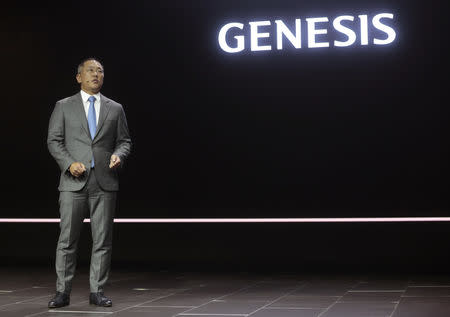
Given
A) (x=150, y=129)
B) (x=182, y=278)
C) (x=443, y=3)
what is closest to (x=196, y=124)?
(x=150, y=129)

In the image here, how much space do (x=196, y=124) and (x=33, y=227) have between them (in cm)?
202

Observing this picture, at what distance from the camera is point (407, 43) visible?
6.39m

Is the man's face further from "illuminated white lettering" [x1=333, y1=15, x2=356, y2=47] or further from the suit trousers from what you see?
"illuminated white lettering" [x1=333, y1=15, x2=356, y2=47]

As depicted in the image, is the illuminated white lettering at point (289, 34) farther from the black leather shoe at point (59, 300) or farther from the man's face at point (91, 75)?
the black leather shoe at point (59, 300)

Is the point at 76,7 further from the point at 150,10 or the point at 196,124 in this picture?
the point at 196,124

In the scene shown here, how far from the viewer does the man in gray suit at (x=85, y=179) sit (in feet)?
13.9

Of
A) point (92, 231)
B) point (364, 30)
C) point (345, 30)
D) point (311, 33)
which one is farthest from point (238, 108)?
point (92, 231)

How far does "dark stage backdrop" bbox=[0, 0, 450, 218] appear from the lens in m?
6.38

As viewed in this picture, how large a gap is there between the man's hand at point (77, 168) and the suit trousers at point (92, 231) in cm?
12

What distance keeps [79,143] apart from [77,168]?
8.2 inches

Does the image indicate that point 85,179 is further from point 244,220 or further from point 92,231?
point 244,220

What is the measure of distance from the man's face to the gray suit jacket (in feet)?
0.30

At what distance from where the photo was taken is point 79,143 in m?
4.29

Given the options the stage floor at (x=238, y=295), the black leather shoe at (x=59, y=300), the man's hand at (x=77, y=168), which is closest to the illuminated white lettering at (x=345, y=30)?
the stage floor at (x=238, y=295)
